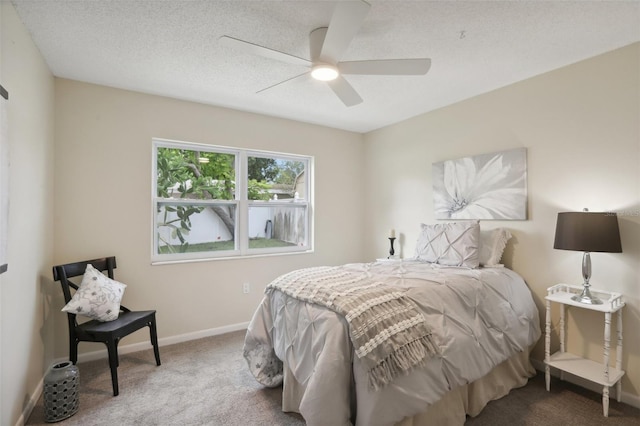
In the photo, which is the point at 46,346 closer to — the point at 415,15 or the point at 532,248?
the point at 415,15

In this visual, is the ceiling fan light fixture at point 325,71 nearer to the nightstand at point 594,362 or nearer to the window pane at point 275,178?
the window pane at point 275,178

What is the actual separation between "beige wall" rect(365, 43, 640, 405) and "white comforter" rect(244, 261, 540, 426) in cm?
33

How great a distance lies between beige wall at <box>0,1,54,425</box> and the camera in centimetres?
172

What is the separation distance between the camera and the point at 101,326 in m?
2.31

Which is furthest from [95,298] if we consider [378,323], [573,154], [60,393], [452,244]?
[573,154]

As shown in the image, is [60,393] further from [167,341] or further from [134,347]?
[167,341]

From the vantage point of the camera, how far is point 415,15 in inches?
Result: 71.5

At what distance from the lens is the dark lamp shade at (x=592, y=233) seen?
1984mm

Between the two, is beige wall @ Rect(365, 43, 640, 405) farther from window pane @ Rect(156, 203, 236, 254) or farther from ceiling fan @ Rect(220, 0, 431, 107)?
window pane @ Rect(156, 203, 236, 254)

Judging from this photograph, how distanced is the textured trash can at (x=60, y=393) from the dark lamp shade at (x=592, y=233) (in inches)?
135

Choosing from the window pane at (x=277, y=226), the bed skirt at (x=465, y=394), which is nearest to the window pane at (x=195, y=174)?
the window pane at (x=277, y=226)

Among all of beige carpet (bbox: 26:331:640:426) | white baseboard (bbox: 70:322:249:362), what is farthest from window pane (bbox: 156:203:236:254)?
beige carpet (bbox: 26:331:640:426)

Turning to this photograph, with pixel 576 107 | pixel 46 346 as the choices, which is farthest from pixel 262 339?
pixel 576 107

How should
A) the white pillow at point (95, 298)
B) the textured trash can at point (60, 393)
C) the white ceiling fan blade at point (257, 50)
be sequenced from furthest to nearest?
the white pillow at point (95, 298)
the textured trash can at point (60, 393)
the white ceiling fan blade at point (257, 50)
